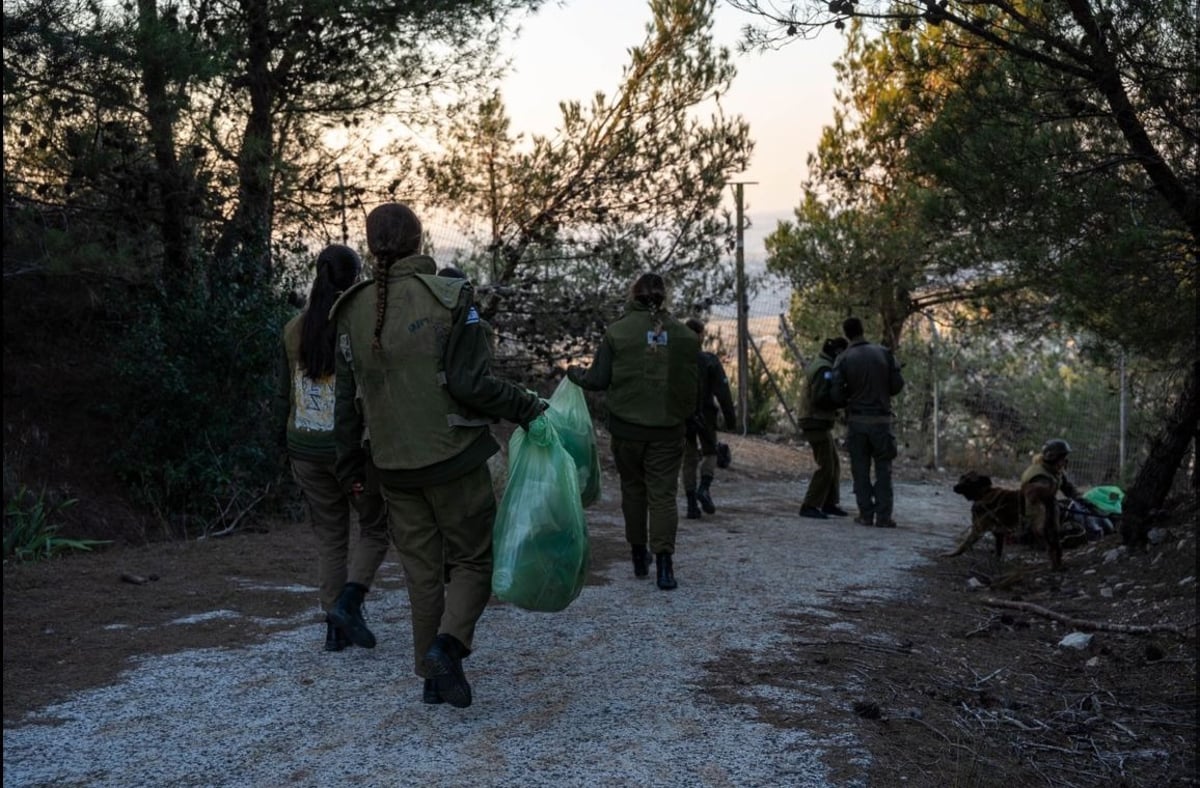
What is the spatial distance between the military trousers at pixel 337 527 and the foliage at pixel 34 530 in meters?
4.42

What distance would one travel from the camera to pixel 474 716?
4.95 m

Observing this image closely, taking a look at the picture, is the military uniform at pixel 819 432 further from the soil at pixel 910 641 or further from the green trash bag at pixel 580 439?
the green trash bag at pixel 580 439

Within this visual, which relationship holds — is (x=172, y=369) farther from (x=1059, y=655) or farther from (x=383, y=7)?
(x=1059, y=655)

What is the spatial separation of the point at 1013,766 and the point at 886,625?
239cm

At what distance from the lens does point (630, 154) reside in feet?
47.9

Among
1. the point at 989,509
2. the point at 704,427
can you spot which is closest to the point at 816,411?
the point at 704,427

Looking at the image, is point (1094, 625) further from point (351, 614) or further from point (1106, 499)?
point (1106, 499)

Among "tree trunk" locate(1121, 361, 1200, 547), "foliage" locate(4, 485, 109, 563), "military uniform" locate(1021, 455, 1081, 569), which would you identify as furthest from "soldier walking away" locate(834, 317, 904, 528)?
"foliage" locate(4, 485, 109, 563)

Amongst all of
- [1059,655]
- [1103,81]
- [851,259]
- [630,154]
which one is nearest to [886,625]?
[1059,655]

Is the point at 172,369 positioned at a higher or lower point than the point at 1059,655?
higher

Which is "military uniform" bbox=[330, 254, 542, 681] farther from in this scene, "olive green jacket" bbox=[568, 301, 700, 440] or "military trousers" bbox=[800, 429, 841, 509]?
"military trousers" bbox=[800, 429, 841, 509]

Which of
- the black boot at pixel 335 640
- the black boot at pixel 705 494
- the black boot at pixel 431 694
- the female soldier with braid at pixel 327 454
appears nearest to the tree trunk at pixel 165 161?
the female soldier with braid at pixel 327 454

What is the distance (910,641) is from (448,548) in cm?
280

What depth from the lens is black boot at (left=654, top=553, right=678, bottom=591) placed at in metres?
7.82
